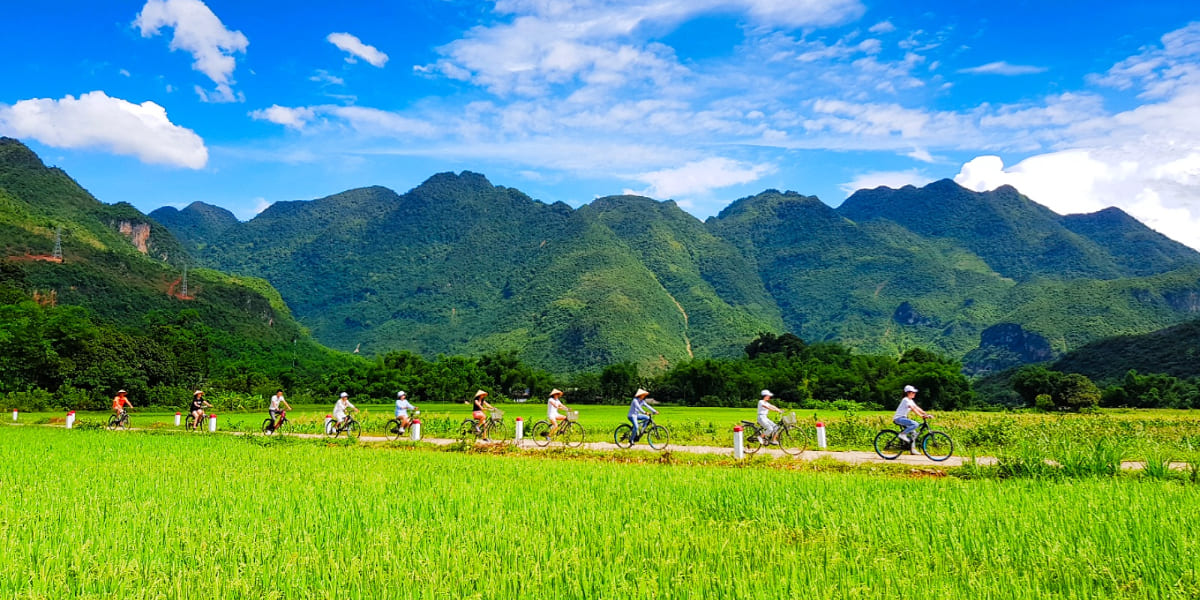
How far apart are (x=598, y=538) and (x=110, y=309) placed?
362 feet

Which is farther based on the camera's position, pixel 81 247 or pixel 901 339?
pixel 901 339

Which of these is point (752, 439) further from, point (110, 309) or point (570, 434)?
point (110, 309)

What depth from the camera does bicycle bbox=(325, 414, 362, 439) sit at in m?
23.7

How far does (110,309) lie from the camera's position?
3620 inches

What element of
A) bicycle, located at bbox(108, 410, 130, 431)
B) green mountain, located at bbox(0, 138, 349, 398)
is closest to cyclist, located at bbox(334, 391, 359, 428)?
bicycle, located at bbox(108, 410, 130, 431)

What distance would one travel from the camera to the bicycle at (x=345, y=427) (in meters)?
23.7

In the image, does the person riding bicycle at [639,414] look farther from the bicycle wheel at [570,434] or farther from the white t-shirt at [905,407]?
the white t-shirt at [905,407]

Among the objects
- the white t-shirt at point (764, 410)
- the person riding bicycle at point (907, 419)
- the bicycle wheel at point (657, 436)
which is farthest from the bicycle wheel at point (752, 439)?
the person riding bicycle at point (907, 419)

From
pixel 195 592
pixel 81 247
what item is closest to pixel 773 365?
pixel 195 592

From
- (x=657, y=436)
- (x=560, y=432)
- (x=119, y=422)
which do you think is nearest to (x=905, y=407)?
(x=657, y=436)

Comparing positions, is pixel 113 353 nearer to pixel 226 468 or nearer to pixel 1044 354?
pixel 226 468

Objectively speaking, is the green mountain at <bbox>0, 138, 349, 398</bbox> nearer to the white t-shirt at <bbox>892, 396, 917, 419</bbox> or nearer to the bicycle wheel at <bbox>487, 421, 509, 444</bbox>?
the bicycle wheel at <bbox>487, 421, 509, 444</bbox>

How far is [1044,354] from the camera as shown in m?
127

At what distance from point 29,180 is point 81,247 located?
60857mm
